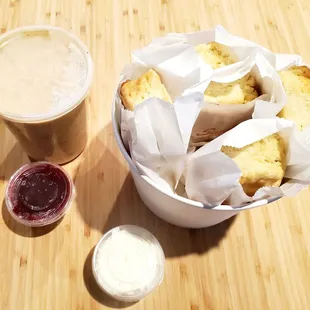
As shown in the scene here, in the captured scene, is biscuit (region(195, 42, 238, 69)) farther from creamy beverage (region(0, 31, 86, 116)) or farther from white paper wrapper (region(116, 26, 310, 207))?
creamy beverage (region(0, 31, 86, 116))

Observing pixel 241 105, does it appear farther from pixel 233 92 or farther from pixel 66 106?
pixel 66 106

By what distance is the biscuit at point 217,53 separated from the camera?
525mm

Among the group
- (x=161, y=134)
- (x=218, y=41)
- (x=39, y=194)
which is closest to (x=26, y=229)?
(x=39, y=194)

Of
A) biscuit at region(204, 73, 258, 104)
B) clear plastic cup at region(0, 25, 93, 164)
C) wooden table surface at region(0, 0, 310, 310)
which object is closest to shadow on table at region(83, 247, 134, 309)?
wooden table surface at region(0, 0, 310, 310)

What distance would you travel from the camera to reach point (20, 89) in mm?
561

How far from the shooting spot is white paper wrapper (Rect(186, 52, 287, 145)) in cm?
48

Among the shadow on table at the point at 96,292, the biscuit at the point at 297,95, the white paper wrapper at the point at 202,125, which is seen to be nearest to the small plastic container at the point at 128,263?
the shadow on table at the point at 96,292

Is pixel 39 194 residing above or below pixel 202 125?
below

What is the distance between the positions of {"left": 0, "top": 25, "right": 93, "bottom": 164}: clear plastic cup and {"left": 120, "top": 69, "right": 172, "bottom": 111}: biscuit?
0.09 m

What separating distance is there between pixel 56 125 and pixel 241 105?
25cm

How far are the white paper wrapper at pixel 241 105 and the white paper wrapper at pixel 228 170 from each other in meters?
0.02

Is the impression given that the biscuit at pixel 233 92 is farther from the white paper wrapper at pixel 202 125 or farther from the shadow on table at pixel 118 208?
the shadow on table at pixel 118 208

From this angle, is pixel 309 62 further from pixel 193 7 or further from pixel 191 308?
pixel 191 308

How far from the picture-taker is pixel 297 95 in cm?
51
